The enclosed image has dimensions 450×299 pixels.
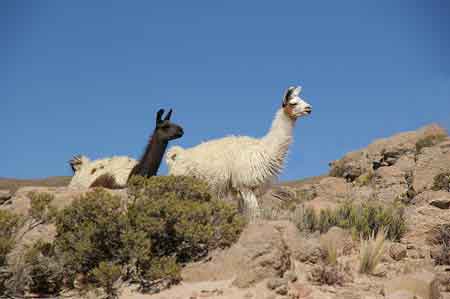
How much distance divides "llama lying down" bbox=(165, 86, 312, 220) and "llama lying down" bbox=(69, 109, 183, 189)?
1709 millimetres

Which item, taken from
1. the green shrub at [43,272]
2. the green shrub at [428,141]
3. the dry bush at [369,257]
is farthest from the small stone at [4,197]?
the green shrub at [428,141]

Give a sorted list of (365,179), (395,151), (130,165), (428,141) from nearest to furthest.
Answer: (130,165) < (365,179) < (428,141) < (395,151)

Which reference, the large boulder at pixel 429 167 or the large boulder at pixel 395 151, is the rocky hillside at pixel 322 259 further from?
the large boulder at pixel 395 151

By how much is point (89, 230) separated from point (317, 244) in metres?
3.49

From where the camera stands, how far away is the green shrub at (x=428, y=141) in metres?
25.5

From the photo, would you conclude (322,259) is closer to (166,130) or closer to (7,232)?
(7,232)

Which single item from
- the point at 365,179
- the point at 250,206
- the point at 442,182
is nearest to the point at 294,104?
the point at 250,206

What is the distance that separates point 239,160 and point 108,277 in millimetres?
4196

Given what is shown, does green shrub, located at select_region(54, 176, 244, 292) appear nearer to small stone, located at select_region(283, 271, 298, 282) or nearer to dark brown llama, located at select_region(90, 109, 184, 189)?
small stone, located at select_region(283, 271, 298, 282)

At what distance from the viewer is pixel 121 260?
7738 mm

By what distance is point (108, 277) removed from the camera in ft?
23.0

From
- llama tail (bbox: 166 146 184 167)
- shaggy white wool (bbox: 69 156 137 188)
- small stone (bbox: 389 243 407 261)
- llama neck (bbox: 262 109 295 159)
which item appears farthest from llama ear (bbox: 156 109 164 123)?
small stone (bbox: 389 243 407 261)

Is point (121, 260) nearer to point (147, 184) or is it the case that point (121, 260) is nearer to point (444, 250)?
point (147, 184)

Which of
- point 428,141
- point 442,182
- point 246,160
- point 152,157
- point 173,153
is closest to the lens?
point 246,160
